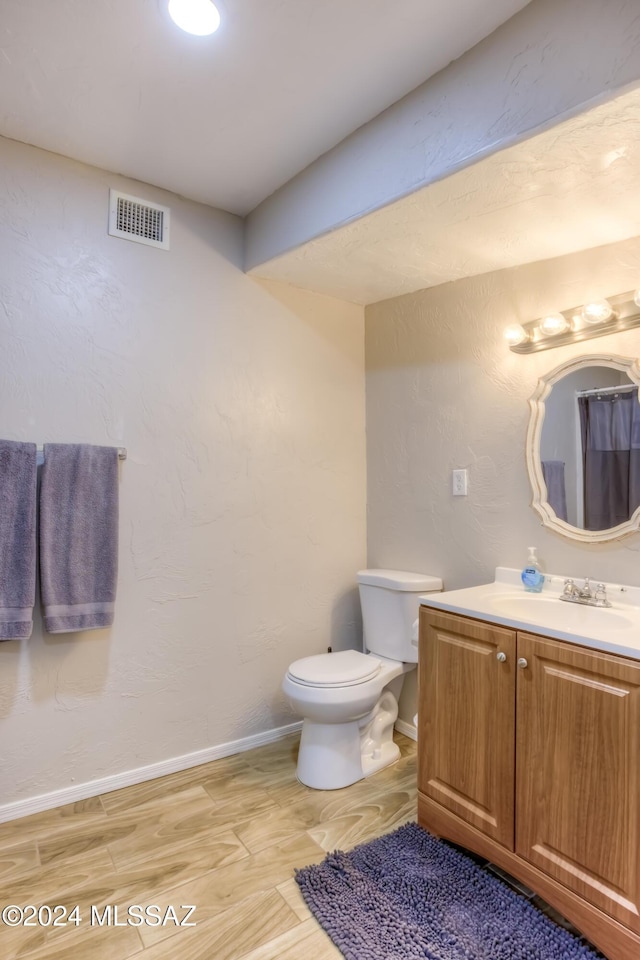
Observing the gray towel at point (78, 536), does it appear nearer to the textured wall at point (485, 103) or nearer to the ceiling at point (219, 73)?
the ceiling at point (219, 73)

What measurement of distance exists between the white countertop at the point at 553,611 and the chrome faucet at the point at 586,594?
0.05ft

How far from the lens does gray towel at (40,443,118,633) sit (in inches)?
73.6

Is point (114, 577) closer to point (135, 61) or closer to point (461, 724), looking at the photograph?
point (461, 724)

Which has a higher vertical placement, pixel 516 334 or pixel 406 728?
pixel 516 334

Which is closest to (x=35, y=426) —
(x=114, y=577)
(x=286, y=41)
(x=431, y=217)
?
(x=114, y=577)

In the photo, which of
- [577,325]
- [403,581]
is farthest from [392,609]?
[577,325]

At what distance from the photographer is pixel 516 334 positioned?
203 centimetres

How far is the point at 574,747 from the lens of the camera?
4.46 feet

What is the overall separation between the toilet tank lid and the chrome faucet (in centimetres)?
61

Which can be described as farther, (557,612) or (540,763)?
(557,612)

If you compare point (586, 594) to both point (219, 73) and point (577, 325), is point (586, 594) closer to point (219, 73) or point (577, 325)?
point (577, 325)

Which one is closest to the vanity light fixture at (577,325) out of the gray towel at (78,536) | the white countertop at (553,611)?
the white countertop at (553,611)

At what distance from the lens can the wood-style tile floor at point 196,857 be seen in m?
1.37

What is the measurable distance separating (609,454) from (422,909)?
1.50 metres
